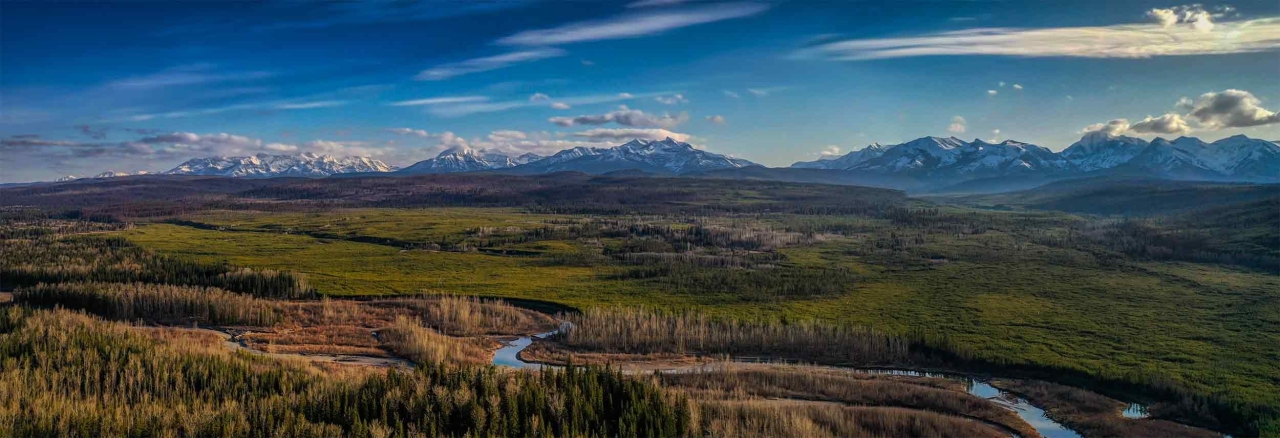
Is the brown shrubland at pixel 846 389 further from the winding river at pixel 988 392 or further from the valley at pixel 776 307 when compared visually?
the winding river at pixel 988 392

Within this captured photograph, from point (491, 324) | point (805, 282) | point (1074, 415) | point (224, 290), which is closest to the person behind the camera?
point (1074, 415)

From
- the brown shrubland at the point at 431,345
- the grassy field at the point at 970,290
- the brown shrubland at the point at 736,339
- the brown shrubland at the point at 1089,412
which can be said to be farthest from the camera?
the brown shrubland at the point at 736,339

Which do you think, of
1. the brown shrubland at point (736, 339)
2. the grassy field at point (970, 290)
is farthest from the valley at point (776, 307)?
the grassy field at point (970, 290)

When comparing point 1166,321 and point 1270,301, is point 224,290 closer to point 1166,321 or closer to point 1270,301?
point 1166,321

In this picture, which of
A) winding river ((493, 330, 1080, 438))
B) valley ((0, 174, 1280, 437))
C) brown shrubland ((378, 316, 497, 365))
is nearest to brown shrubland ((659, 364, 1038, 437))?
valley ((0, 174, 1280, 437))

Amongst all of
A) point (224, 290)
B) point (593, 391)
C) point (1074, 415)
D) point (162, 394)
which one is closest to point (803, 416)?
point (593, 391)
